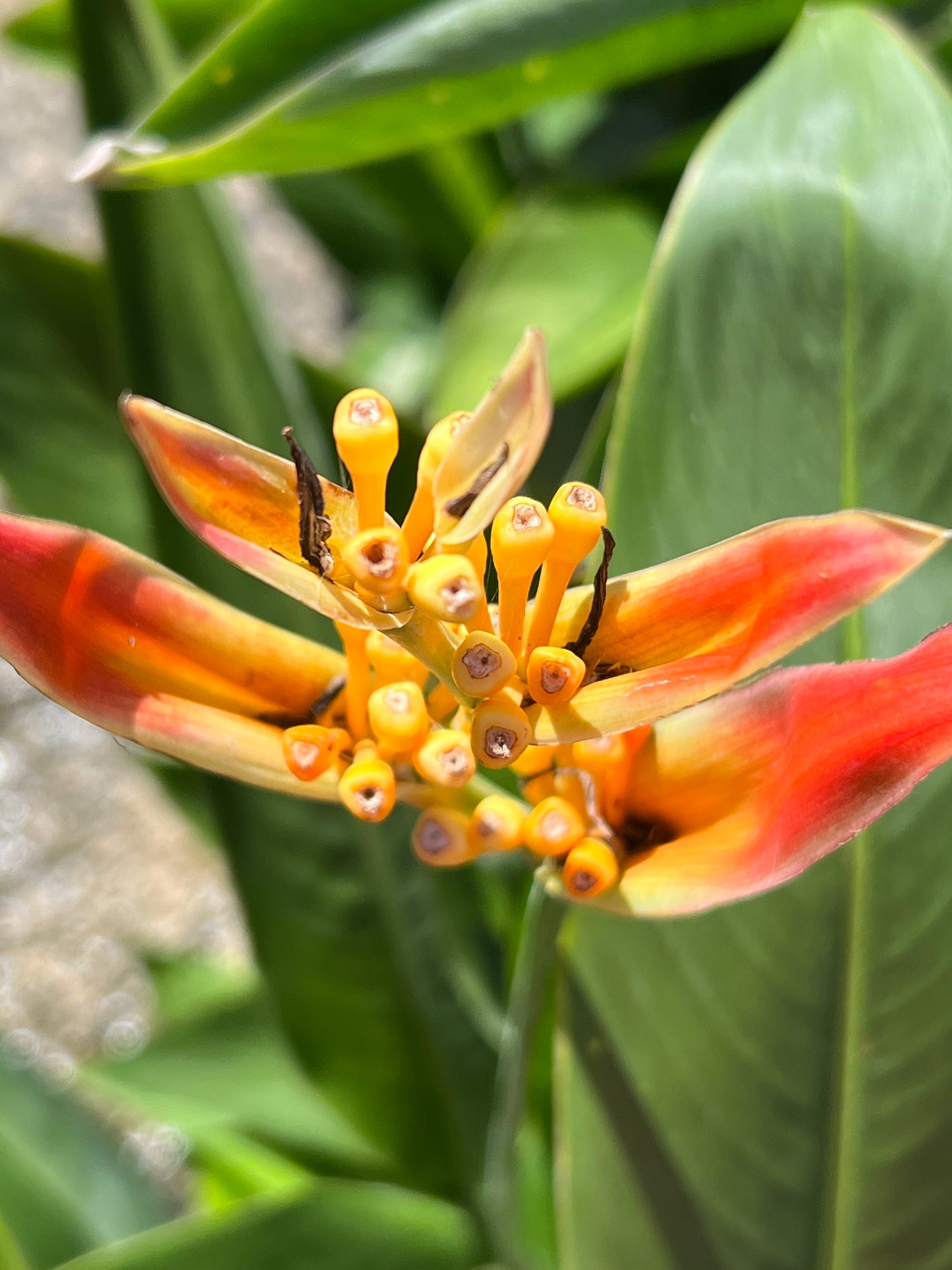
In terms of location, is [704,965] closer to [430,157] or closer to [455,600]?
[455,600]

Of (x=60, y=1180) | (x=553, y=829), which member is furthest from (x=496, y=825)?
(x=60, y=1180)

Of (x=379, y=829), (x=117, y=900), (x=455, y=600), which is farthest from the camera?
(x=117, y=900)

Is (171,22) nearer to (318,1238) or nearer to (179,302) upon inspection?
(179,302)

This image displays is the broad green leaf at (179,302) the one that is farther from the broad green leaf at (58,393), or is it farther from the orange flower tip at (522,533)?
the orange flower tip at (522,533)

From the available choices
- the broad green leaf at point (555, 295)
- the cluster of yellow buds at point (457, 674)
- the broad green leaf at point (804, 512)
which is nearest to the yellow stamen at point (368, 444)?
the cluster of yellow buds at point (457, 674)

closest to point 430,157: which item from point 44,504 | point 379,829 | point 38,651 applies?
point 44,504

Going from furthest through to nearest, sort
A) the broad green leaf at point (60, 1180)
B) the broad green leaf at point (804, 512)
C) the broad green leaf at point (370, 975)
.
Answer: the broad green leaf at point (60, 1180), the broad green leaf at point (370, 975), the broad green leaf at point (804, 512)
